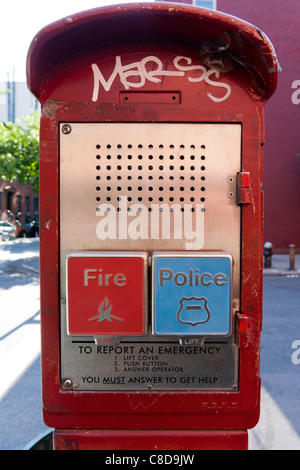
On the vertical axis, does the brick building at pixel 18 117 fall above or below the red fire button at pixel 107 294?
above

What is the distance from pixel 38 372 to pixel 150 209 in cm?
337

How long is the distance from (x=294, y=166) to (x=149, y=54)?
13356 millimetres

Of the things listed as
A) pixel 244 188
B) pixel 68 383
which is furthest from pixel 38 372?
pixel 244 188

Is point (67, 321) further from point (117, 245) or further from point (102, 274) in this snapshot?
point (117, 245)

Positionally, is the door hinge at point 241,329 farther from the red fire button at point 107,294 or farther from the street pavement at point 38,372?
the street pavement at point 38,372

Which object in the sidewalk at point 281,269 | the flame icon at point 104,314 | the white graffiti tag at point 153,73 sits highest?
the white graffiti tag at point 153,73

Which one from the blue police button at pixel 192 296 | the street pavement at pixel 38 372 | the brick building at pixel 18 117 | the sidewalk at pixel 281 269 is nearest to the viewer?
the blue police button at pixel 192 296

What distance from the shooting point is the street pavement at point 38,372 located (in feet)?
9.36

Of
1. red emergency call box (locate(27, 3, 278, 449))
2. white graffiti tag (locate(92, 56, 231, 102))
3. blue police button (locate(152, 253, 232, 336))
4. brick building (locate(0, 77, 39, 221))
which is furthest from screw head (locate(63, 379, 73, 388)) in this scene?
brick building (locate(0, 77, 39, 221))

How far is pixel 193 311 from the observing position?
1174mm

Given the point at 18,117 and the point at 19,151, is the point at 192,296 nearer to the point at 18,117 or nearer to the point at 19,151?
the point at 19,151

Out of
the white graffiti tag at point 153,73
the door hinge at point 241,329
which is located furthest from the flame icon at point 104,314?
the white graffiti tag at point 153,73

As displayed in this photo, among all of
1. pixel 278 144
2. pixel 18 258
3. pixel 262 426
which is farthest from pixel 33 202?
pixel 262 426

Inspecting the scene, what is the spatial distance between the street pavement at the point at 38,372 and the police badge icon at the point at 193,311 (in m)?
1.35
